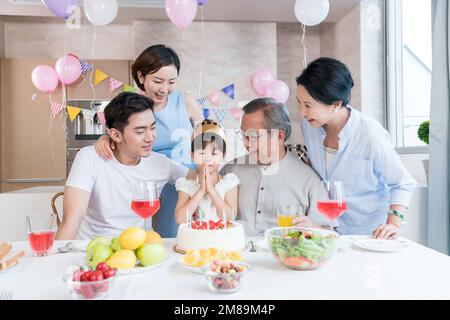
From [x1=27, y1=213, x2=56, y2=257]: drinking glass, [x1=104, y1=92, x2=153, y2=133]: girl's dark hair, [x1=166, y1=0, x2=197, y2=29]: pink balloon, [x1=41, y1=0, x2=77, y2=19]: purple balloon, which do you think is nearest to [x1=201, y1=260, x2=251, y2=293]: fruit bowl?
[x1=27, y1=213, x2=56, y2=257]: drinking glass

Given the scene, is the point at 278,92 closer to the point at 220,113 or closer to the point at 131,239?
the point at 220,113

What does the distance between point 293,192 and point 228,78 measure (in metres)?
3.13

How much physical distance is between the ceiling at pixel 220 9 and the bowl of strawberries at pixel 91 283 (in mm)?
3816

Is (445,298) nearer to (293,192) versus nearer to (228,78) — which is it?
(293,192)

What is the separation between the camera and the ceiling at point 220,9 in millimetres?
4270

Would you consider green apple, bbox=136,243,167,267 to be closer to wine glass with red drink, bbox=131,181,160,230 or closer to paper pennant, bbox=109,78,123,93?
wine glass with red drink, bbox=131,181,160,230

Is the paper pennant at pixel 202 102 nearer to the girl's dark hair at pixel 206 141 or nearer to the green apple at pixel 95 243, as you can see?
the girl's dark hair at pixel 206 141

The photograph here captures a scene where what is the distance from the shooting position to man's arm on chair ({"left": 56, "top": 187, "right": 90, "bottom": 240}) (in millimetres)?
1792

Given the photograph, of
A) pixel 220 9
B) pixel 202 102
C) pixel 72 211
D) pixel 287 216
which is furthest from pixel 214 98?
pixel 287 216

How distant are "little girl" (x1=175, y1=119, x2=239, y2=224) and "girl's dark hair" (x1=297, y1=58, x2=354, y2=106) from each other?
51 centimetres

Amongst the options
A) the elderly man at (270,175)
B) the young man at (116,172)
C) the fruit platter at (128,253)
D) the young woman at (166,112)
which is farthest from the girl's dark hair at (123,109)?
the fruit platter at (128,253)

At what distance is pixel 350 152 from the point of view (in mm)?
1944

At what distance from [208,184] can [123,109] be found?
21.9 inches
